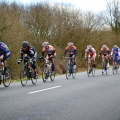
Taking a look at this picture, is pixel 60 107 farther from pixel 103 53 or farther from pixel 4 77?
pixel 103 53

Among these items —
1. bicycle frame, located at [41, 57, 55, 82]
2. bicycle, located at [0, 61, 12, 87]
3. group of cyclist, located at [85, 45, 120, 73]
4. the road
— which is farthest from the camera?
group of cyclist, located at [85, 45, 120, 73]

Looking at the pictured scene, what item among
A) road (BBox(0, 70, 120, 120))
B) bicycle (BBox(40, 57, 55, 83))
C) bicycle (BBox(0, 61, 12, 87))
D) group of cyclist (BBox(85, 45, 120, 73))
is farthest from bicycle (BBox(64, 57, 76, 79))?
road (BBox(0, 70, 120, 120))

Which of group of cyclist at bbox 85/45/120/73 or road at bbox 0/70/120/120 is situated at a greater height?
group of cyclist at bbox 85/45/120/73

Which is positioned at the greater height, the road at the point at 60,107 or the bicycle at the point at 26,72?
the bicycle at the point at 26,72

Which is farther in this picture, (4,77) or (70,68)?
(70,68)

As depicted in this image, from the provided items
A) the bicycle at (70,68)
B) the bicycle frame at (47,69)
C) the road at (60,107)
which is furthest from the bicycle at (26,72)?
the bicycle at (70,68)

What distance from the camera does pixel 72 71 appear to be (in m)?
18.0

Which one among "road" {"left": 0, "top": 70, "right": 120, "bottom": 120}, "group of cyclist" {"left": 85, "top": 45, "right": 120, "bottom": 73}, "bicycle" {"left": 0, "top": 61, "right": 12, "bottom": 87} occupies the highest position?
"group of cyclist" {"left": 85, "top": 45, "right": 120, "bottom": 73}

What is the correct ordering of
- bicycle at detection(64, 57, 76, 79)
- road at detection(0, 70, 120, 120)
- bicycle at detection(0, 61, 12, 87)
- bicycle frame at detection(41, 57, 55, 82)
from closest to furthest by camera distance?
road at detection(0, 70, 120, 120)
bicycle at detection(0, 61, 12, 87)
bicycle frame at detection(41, 57, 55, 82)
bicycle at detection(64, 57, 76, 79)

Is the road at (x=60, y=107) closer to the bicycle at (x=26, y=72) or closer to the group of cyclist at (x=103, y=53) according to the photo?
the bicycle at (x=26, y=72)

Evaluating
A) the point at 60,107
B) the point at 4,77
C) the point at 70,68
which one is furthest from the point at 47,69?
the point at 60,107

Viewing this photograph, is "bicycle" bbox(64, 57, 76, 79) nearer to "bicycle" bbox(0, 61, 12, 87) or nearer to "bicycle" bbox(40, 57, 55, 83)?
"bicycle" bbox(40, 57, 55, 83)

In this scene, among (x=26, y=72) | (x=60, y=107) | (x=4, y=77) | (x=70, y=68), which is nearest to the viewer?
(x=60, y=107)

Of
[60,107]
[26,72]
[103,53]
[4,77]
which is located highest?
[103,53]
